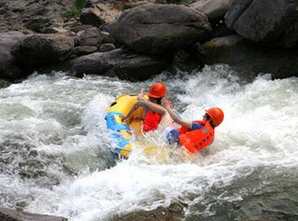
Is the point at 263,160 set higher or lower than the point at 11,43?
higher

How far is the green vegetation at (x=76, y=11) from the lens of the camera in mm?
14844

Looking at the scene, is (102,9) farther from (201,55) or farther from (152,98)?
(152,98)

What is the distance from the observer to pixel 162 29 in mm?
9914

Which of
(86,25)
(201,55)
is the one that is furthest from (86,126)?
(86,25)

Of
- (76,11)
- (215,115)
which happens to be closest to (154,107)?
(215,115)

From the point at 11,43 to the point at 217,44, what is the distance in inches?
218

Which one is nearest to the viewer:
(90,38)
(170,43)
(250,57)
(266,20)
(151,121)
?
(151,121)

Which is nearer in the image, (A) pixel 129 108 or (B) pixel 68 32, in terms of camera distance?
(A) pixel 129 108

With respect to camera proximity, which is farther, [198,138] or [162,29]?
[162,29]

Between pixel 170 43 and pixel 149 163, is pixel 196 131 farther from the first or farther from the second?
pixel 170 43

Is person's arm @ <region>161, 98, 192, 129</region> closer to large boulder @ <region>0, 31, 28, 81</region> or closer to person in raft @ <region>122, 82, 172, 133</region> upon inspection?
person in raft @ <region>122, 82, 172, 133</region>

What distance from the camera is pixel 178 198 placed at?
4930 millimetres

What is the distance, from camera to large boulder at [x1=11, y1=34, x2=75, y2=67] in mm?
10453

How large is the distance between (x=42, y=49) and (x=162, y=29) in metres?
3.05
